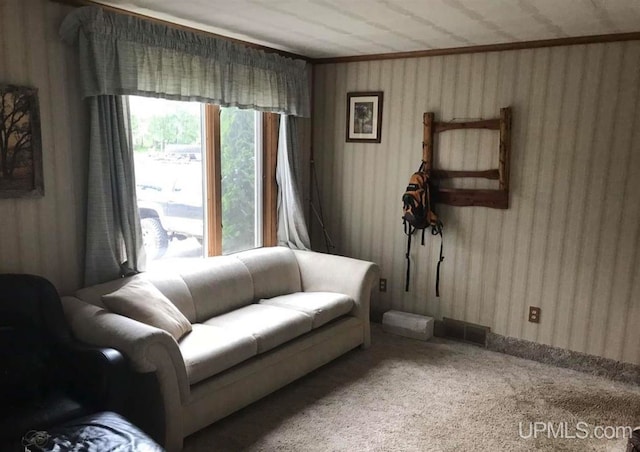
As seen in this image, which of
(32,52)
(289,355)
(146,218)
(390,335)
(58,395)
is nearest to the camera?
(58,395)

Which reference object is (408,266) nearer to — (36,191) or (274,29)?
(274,29)

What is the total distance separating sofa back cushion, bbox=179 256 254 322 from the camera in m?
3.46

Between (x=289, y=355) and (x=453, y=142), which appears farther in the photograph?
(x=453, y=142)

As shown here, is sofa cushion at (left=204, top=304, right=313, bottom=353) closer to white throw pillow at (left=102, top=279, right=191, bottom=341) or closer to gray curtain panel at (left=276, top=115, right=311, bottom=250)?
white throw pillow at (left=102, top=279, right=191, bottom=341)

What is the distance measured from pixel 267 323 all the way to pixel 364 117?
2202 millimetres

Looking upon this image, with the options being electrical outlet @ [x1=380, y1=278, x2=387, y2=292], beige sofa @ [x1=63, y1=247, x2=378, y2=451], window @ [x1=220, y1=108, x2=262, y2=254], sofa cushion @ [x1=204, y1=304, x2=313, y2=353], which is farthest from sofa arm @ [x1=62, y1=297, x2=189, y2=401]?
electrical outlet @ [x1=380, y1=278, x2=387, y2=292]

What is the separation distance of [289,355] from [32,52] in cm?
230

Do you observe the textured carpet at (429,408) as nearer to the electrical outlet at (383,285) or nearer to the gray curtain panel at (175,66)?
the electrical outlet at (383,285)

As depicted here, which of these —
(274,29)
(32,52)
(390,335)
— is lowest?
(390,335)

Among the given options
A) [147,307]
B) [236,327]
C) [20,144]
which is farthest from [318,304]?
[20,144]

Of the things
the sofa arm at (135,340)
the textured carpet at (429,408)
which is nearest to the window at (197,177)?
the sofa arm at (135,340)

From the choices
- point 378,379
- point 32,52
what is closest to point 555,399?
point 378,379

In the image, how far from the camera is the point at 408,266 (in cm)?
454

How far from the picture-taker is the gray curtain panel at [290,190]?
14.8ft
